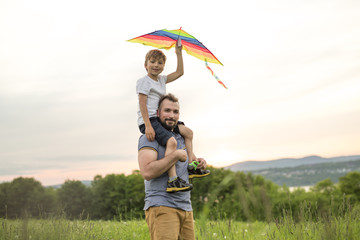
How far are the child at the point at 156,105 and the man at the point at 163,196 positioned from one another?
0.33ft

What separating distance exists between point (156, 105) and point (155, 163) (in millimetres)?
982

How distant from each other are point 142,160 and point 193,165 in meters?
0.68

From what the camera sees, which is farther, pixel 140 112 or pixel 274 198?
pixel 274 198

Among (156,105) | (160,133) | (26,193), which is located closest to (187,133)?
(156,105)

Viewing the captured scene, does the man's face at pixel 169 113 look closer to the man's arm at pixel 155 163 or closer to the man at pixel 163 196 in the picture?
the man at pixel 163 196

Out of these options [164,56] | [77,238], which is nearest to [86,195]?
[77,238]

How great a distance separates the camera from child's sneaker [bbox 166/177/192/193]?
347 cm

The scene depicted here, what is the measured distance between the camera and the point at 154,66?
4.30m

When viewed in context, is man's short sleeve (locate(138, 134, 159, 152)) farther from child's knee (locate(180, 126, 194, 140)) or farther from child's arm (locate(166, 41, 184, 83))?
child's arm (locate(166, 41, 184, 83))

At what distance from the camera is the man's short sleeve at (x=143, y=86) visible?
4159 millimetres

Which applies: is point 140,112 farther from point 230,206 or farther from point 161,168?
point 230,206

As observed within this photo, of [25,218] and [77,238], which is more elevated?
[25,218]

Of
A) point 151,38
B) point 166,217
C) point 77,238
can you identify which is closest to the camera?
point 166,217

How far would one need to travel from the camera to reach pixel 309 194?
12.4 metres
